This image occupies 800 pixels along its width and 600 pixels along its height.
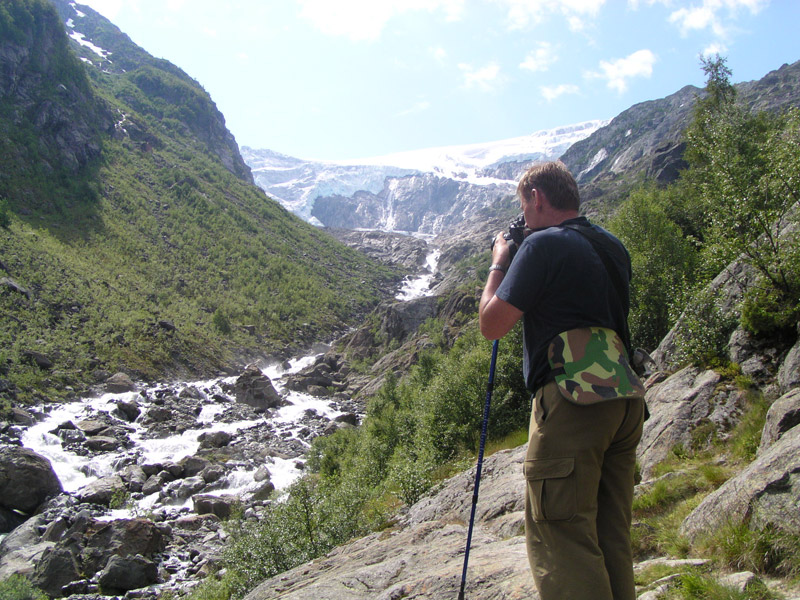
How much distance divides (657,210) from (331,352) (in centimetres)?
6779

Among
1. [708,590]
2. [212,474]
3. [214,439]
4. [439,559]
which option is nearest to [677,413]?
[439,559]

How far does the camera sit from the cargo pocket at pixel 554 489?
10.3 ft

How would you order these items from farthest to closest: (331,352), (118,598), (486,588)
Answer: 1. (331,352)
2. (118,598)
3. (486,588)

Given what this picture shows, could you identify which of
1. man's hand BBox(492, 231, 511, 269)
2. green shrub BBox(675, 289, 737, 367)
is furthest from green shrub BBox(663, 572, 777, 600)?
green shrub BBox(675, 289, 737, 367)

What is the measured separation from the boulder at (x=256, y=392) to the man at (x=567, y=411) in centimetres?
5508

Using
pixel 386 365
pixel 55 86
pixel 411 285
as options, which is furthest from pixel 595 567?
pixel 411 285

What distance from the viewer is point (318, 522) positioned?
53.2 feet

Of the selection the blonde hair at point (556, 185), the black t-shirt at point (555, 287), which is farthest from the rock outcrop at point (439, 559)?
the blonde hair at point (556, 185)

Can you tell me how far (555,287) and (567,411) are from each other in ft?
2.85

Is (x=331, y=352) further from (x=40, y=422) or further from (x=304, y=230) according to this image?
(x=304, y=230)

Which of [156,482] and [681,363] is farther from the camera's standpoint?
[156,482]

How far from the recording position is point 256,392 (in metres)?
56.9

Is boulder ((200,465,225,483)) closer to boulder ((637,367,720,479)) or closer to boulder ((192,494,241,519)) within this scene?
boulder ((192,494,241,519))

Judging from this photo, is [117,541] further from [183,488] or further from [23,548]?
[183,488]
